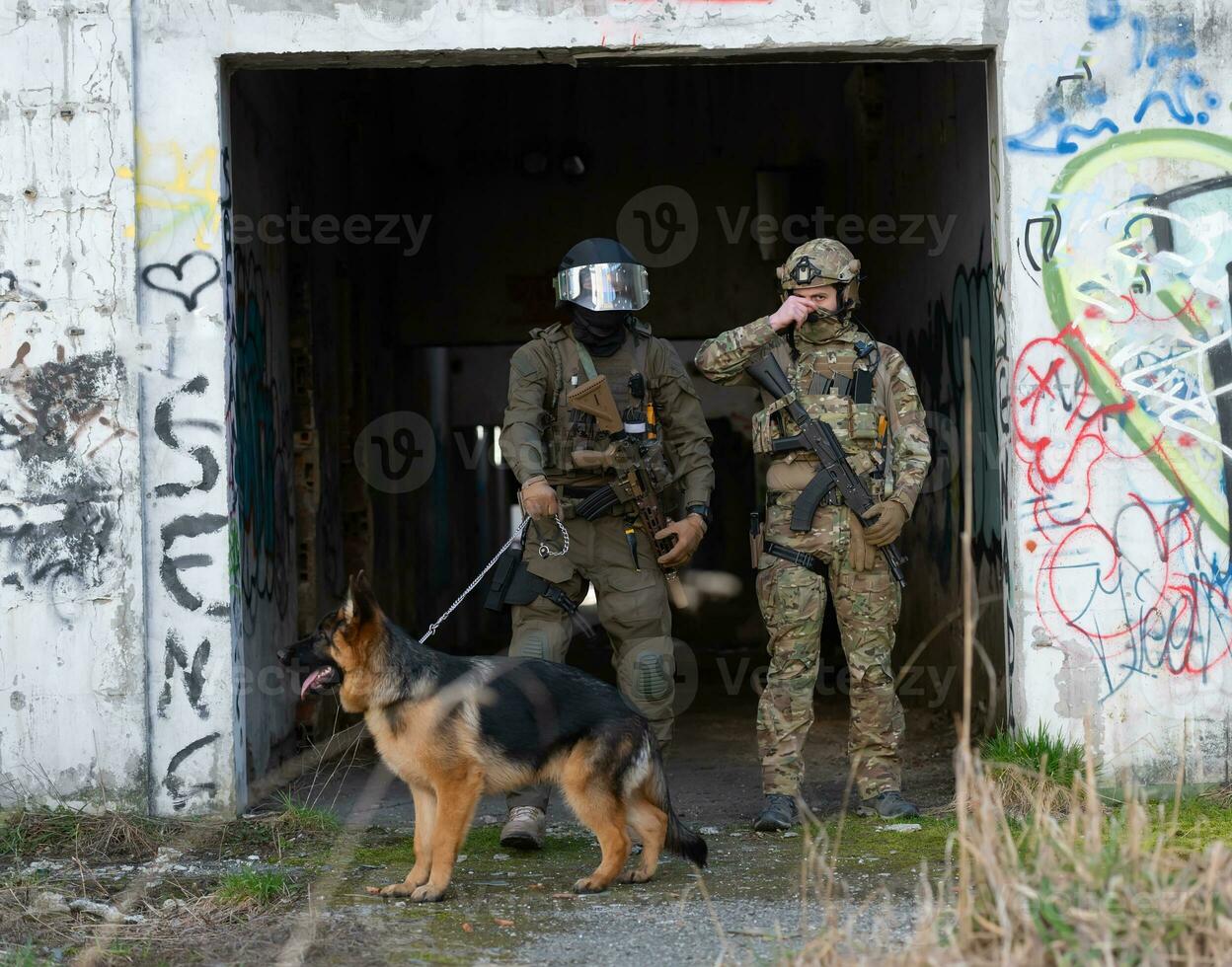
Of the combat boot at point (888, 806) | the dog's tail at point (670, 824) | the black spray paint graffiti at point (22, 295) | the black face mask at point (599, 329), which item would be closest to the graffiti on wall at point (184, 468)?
the black spray paint graffiti at point (22, 295)

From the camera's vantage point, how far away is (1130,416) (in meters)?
5.45

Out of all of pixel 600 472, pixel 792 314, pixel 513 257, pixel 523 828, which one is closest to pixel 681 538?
pixel 600 472

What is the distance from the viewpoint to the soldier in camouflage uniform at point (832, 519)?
5.20 meters

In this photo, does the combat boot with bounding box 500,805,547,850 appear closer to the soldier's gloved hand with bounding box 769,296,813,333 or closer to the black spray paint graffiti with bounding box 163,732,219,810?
the black spray paint graffiti with bounding box 163,732,219,810

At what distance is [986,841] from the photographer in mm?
2910

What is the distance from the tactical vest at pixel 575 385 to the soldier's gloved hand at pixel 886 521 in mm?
789

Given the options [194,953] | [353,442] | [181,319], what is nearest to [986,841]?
[194,953]

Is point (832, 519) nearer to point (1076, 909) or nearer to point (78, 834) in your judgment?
point (1076, 909)

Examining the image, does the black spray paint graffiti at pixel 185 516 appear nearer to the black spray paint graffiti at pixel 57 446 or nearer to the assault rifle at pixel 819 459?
the black spray paint graffiti at pixel 57 446

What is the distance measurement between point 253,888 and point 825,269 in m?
2.83

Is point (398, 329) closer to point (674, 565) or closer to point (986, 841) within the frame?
point (674, 565)

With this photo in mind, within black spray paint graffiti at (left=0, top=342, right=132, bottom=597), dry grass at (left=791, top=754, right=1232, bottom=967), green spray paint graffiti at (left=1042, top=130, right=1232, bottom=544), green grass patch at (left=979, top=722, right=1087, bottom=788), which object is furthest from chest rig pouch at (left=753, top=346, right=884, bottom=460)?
black spray paint graffiti at (left=0, top=342, right=132, bottom=597)

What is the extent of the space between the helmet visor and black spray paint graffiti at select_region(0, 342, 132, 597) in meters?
1.70

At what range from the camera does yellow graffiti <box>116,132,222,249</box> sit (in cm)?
533
